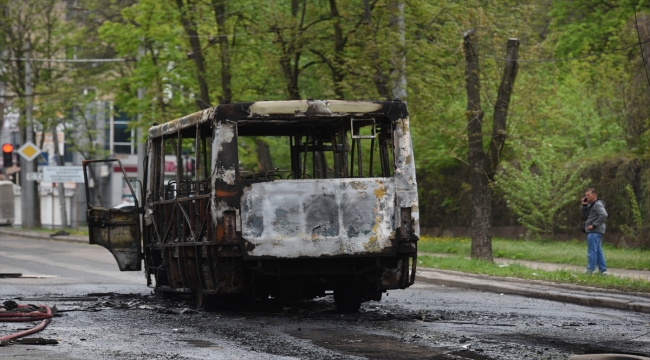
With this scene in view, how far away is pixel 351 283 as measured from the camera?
15.2 meters

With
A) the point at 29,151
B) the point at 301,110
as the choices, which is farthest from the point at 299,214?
the point at 29,151

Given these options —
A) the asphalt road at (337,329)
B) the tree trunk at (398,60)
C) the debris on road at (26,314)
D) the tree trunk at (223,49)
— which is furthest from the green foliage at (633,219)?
the debris on road at (26,314)

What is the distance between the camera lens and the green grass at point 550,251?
2673 cm

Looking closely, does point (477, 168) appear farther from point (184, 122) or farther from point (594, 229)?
point (184, 122)

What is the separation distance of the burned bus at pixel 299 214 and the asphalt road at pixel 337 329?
0.44 metres

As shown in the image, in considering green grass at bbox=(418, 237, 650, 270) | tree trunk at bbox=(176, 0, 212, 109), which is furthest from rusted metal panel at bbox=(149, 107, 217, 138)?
tree trunk at bbox=(176, 0, 212, 109)

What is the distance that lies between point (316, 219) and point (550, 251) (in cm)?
1682

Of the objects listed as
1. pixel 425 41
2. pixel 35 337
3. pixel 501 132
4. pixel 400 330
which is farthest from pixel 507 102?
pixel 35 337

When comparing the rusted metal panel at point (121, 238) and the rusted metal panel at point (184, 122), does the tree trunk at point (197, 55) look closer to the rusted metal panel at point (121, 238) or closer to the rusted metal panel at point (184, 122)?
the rusted metal panel at point (121, 238)

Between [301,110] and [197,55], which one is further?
[197,55]

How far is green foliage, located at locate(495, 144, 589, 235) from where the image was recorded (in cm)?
→ 3416

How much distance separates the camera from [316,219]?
14.4m

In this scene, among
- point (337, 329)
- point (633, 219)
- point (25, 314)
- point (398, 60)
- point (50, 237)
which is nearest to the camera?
point (337, 329)

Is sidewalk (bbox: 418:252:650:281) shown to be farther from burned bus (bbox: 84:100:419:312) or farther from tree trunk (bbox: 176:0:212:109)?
tree trunk (bbox: 176:0:212:109)
